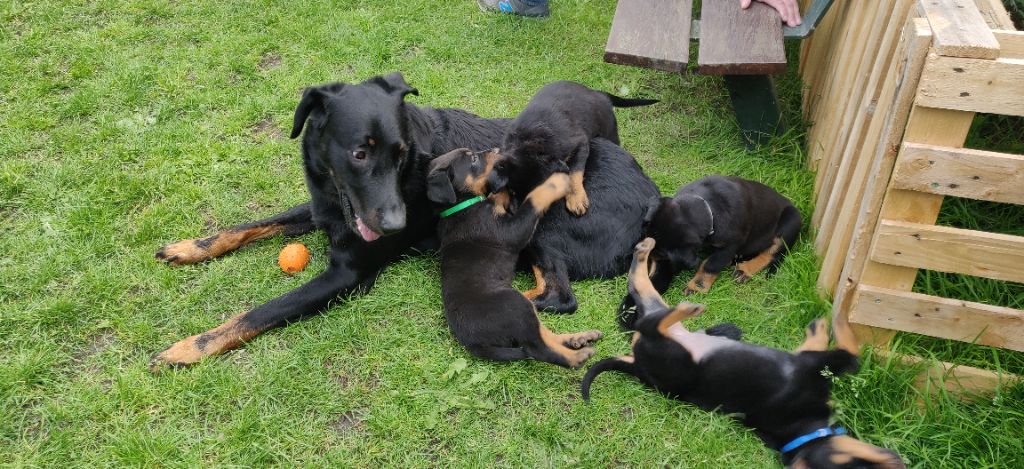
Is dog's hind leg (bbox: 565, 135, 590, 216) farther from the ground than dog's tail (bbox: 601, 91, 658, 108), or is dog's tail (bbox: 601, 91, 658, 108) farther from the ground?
dog's tail (bbox: 601, 91, 658, 108)

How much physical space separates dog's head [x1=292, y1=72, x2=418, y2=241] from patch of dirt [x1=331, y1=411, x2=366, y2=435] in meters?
0.94

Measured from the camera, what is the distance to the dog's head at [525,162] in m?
4.04

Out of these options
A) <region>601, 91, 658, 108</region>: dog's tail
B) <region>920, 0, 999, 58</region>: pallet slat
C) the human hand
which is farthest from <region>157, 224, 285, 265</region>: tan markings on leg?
<region>920, 0, 999, 58</region>: pallet slat

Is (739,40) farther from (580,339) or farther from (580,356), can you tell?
(580,356)

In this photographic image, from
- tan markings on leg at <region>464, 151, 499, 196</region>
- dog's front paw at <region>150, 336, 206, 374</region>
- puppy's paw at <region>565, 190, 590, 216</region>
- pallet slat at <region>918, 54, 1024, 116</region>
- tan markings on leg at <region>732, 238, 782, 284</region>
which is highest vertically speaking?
pallet slat at <region>918, 54, 1024, 116</region>

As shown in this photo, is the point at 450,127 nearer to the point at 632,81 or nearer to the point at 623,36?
the point at 623,36

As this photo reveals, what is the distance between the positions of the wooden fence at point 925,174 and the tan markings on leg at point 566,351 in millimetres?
1251

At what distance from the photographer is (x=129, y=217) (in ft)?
15.1

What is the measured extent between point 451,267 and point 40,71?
14.8 feet

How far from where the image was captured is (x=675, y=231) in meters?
3.88

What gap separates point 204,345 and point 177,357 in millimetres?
142

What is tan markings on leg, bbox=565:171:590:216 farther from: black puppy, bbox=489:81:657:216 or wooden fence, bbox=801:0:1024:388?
wooden fence, bbox=801:0:1024:388

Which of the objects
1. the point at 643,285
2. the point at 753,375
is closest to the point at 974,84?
the point at 753,375

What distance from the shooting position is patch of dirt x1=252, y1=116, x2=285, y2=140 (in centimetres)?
537
